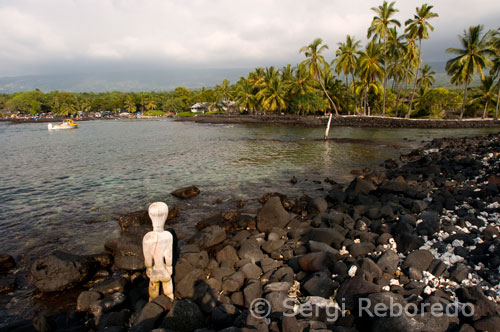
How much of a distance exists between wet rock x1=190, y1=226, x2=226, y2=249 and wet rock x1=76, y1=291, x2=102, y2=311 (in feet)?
9.40

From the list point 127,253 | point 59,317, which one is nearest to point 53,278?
point 59,317

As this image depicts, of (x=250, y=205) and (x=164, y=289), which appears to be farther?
(x=250, y=205)

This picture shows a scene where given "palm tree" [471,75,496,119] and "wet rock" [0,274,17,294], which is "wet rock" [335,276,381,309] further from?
"palm tree" [471,75,496,119]

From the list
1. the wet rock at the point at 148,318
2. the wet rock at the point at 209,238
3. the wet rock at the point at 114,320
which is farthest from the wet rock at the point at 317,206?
the wet rock at the point at 114,320

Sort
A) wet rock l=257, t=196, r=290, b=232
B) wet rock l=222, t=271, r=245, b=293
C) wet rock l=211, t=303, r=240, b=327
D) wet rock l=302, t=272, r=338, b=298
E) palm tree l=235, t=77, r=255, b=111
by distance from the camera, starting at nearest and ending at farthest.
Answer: wet rock l=211, t=303, r=240, b=327
wet rock l=302, t=272, r=338, b=298
wet rock l=222, t=271, r=245, b=293
wet rock l=257, t=196, r=290, b=232
palm tree l=235, t=77, r=255, b=111

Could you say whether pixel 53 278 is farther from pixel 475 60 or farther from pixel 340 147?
pixel 475 60

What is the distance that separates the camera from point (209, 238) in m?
8.17

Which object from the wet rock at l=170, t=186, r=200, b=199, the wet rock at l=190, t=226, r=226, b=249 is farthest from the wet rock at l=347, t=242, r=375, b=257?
the wet rock at l=170, t=186, r=200, b=199

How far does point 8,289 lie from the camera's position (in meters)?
6.63

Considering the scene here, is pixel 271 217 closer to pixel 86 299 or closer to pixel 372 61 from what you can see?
pixel 86 299

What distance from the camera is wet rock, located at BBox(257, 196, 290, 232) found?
9320 millimetres

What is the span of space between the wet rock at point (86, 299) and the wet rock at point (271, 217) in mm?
5113

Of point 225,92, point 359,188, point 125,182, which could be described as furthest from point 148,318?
point 225,92

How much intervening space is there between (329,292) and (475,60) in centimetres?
5898
